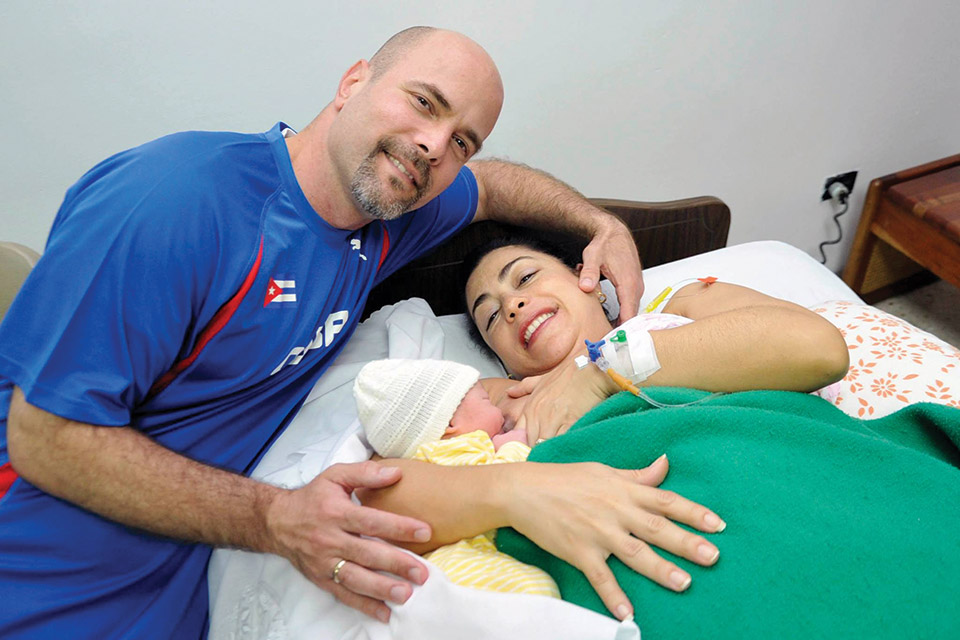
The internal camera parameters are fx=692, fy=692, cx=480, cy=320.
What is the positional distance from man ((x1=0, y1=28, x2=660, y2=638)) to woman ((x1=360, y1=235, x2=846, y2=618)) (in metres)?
0.10

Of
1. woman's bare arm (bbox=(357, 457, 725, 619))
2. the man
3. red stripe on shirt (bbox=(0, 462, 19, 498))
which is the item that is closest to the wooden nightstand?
the man

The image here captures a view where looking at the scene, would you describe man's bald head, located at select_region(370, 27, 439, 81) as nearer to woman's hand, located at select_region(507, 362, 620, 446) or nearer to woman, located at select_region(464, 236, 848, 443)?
woman, located at select_region(464, 236, 848, 443)

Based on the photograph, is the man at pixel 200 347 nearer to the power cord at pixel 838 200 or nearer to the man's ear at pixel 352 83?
the man's ear at pixel 352 83

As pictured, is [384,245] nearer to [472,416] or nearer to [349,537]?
[472,416]

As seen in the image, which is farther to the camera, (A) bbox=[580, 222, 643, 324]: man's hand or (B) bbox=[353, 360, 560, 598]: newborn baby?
(A) bbox=[580, 222, 643, 324]: man's hand

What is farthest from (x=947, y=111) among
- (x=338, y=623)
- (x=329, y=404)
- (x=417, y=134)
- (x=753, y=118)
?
(x=338, y=623)

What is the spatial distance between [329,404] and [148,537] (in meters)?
0.42

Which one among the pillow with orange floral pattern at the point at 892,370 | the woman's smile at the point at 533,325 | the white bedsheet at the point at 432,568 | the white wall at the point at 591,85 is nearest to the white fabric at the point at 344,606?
the white bedsheet at the point at 432,568

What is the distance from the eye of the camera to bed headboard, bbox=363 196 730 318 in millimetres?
1828

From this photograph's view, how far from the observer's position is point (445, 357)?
161 cm

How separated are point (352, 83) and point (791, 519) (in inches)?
43.8

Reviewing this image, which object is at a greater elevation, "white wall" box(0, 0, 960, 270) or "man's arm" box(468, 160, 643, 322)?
"white wall" box(0, 0, 960, 270)

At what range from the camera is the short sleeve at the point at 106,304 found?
3.36 feet

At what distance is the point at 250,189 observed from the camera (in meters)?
1.27
